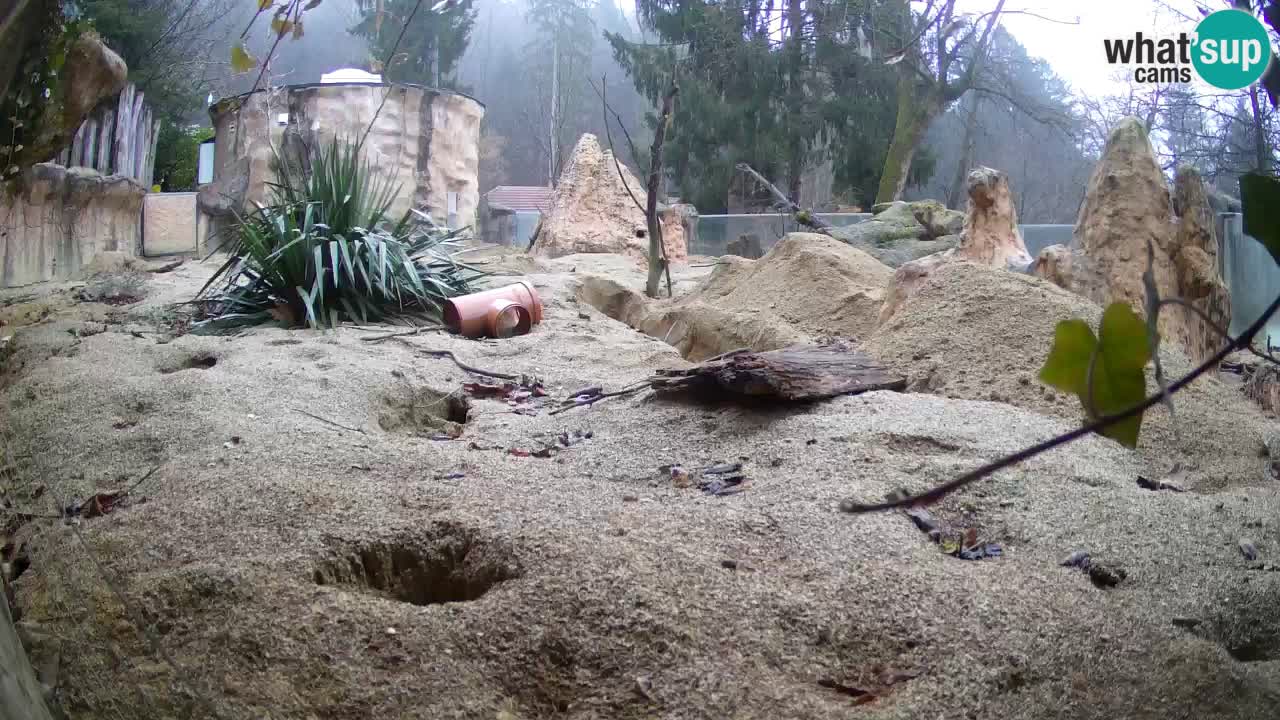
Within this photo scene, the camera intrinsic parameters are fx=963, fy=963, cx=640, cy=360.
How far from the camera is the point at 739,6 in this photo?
51.3ft

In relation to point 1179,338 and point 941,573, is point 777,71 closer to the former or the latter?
point 1179,338

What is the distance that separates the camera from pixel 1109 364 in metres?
0.68

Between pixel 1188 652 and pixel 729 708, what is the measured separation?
0.73 metres

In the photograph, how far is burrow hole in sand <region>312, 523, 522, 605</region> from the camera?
70.7 inches

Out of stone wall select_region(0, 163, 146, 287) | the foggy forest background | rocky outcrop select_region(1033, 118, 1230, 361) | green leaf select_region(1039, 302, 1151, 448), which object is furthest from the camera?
the foggy forest background

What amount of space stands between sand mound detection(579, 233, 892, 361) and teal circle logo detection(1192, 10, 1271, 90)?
2253mm

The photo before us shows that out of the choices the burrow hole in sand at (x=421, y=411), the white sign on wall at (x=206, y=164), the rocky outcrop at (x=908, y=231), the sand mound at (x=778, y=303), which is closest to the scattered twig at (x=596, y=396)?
the burrow hole in sand at (x=421, y=411)

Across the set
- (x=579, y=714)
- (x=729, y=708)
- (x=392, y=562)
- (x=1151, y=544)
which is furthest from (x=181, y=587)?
(x=1151, y=544)

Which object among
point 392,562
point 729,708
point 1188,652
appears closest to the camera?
point 729,708

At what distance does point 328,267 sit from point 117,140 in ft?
18.4

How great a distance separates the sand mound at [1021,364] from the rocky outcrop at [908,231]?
18.1 ft

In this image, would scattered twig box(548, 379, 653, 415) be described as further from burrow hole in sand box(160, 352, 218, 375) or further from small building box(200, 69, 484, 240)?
small building box(200, 69, 484, 240)

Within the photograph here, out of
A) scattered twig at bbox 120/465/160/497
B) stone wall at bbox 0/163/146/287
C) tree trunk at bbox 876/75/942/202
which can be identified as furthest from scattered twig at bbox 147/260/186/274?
tree trunk at bbox 876/75/942/202

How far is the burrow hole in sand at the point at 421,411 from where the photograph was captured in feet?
10.5
